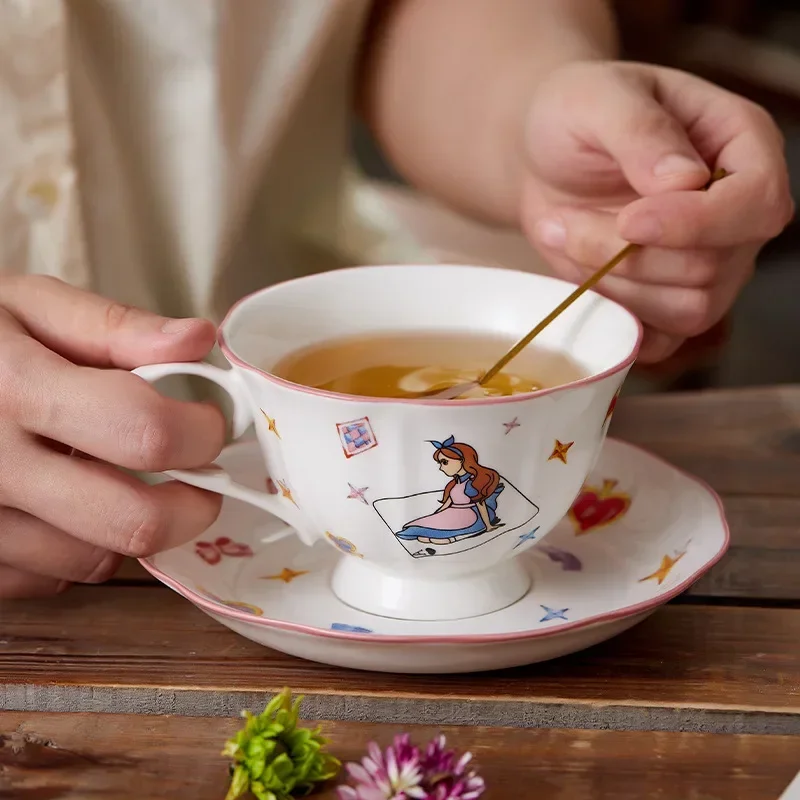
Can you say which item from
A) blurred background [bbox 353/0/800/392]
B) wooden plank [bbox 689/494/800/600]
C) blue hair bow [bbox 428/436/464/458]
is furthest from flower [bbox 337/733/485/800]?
blurred background [bbox 353/0/800/392]

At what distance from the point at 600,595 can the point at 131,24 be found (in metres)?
0.56

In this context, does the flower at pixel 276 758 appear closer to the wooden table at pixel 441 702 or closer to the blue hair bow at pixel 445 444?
the wooden table at pixel 441 702

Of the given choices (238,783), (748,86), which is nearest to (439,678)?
(238,783)

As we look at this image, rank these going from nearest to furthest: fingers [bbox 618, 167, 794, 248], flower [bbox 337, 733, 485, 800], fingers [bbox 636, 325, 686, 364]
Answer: flower [bbox 337, 733, 485, 800] < fingers [bbox 618, 167, 794, 248] < fingers [bbox 636, 325, 686, 364]

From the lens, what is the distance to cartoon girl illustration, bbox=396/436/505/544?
0.49m

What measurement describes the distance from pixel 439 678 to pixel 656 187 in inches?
12.4

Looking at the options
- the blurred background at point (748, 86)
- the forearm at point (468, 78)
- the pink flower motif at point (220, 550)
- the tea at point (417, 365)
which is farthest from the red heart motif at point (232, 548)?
the blurred background at point (748, 86)

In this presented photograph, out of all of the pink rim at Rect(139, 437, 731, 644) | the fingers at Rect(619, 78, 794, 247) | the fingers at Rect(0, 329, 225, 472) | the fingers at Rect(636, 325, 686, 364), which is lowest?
the pink rim at Rect(139, 437, 731, 644)

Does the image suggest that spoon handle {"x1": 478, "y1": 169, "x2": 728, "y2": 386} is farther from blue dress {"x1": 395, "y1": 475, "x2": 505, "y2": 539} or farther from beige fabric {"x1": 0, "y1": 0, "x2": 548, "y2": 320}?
beige fabric {"x1": 0, "y1": 0, "x2": 548, "y2": 320}

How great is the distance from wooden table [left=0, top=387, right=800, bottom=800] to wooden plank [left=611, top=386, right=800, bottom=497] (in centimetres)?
17

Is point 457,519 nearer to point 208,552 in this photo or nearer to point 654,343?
point 208,552

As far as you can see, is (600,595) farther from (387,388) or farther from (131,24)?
(131,24)

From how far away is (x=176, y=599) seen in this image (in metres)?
0.60

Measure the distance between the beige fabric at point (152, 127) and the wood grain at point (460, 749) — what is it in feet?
1.37
